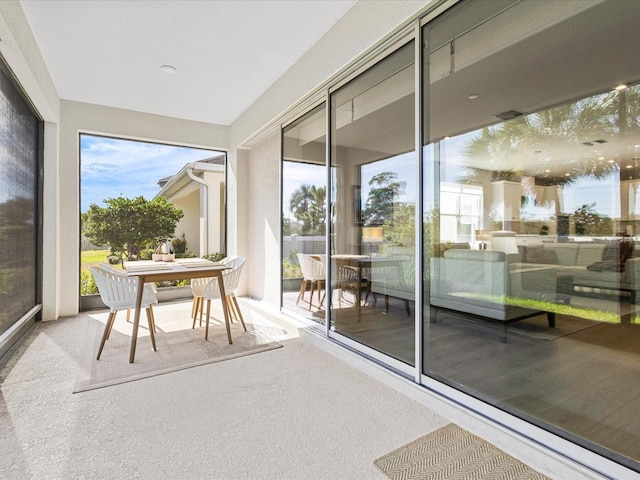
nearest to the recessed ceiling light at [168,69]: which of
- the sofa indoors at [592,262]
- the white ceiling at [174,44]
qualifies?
the white ceiling at [174,44]

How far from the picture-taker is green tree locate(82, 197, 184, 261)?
4.95m

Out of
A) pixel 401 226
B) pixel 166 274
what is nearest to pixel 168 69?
pixel 166 274

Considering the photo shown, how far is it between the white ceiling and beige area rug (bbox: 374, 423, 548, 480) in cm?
304

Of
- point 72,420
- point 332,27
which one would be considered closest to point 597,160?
point 332,27

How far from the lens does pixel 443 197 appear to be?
232 cm

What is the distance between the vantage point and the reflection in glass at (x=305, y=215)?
3.56 metres

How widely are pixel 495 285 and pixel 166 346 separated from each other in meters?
2.99

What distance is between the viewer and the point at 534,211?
109 inches

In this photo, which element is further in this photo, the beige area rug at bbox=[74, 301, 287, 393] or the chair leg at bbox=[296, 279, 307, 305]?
the chair leg at bbox=[296, 279, 307, 305]

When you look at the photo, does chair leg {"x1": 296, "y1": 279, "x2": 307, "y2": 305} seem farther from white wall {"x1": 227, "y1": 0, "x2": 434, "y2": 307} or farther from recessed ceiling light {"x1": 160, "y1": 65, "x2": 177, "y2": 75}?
recessed ceiling light {"x1": 160, "y1": 65, "x2": 177, "y2": 75}

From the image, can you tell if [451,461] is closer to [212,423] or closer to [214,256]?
[212,423]

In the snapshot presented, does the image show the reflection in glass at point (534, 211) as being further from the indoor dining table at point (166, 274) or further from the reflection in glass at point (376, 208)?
the indoor dining table at point (166, 274)

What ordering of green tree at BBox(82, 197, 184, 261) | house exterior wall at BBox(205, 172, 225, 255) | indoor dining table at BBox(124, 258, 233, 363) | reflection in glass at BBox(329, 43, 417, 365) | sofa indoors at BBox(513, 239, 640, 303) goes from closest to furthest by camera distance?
sofa indoors at BBox(513, 239, 640, 303) → reflection in glass at BBox(329, 43, 417, 365) → indoor dining table at BBox(124, 258, 233, 363) → green tree at BBox(82, 197, 184, 261) → house exterior wall at BBox(205, 172, 225, 255)

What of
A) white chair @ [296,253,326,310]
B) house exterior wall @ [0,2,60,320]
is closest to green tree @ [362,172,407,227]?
white chair @ [296,253,326,310]
